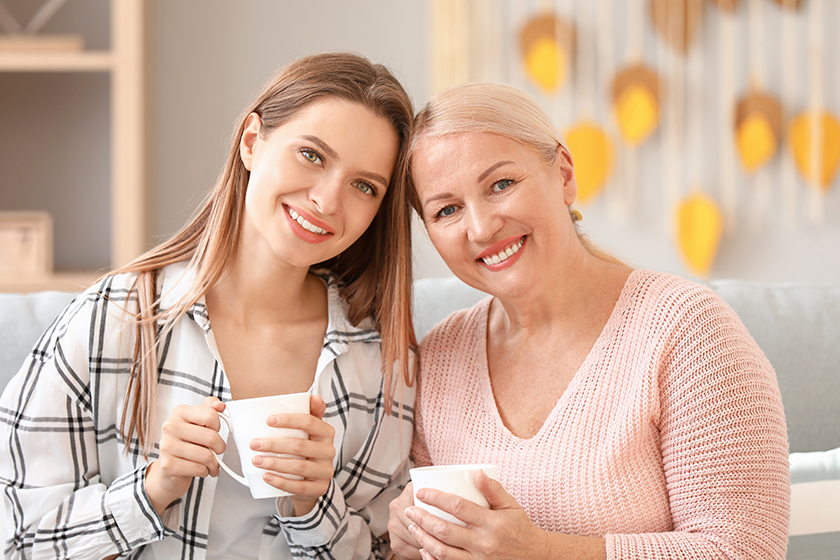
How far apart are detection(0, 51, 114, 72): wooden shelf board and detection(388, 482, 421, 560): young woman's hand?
1639 millimetres

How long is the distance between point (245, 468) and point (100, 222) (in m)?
1.57

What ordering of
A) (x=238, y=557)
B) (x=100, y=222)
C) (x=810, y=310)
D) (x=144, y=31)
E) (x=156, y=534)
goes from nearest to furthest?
1. (x=156, y=534)
2. (x=238, y=557)
3. (x=810, y=310)
4. (x=144, y=31)
5. (x=100, y=222)

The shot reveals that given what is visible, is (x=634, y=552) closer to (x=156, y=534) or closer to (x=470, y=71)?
(x=156, y=534)

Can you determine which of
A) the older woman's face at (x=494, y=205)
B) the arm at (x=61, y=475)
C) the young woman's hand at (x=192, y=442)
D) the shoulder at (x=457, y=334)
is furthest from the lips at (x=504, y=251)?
the arm at (x=61, y=475)

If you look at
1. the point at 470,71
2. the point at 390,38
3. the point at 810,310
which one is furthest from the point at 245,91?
the point at 810,310

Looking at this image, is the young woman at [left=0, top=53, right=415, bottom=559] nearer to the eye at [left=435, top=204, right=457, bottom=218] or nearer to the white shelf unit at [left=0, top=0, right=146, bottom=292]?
the eye at [left=435, top=204, right=457, bottom=218]

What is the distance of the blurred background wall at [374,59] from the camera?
2.26 m

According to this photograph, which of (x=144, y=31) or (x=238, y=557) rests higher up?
(x=144, y=31)

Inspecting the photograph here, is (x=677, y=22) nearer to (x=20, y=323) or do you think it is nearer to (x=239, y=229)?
(x=239, y=229)

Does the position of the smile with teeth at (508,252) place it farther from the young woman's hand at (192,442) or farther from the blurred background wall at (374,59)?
the blurred background wall at (374,59)

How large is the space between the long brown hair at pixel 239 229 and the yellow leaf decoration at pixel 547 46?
113 cm

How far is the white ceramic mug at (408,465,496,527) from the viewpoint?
35.0 inches

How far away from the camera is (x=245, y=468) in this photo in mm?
971

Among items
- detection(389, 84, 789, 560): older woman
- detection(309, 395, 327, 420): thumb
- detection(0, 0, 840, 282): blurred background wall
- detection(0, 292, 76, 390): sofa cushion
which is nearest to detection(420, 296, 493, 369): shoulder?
detection(389, 84, 789, 560): older woman
